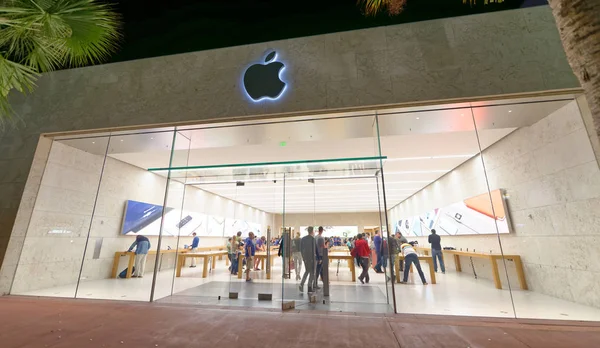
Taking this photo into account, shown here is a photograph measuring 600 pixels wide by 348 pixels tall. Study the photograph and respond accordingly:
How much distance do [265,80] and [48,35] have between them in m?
3.17

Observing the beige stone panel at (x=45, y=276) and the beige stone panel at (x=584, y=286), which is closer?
the beige stone panel at (x=584, y=286)

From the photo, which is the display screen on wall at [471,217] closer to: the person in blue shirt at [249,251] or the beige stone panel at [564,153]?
the beige stone panel at [564,153]

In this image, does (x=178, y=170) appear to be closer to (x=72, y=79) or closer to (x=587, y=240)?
(x=72, y=79)

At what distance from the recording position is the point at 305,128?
16.9 feet

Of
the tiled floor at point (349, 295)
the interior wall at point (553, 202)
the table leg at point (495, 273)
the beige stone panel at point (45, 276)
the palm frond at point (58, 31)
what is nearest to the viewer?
the palm frond at point (58, 31)

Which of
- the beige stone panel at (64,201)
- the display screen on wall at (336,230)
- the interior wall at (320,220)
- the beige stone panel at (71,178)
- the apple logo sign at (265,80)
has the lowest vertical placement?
the display screen on wall at (336,230)

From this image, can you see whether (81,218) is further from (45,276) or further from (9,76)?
(9,76)

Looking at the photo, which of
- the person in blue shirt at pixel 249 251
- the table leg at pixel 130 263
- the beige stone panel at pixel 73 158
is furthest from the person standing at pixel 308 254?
the beige stone panel at pixel 73 158

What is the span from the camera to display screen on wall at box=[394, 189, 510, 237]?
644cm

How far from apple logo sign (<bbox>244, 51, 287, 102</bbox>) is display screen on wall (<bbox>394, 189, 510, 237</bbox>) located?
6.04 metres

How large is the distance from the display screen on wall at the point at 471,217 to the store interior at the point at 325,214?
6cm

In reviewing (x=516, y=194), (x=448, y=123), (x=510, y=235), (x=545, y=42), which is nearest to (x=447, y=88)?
(x=448, y=123)

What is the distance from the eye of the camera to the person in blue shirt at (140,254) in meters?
Answer: 6.93

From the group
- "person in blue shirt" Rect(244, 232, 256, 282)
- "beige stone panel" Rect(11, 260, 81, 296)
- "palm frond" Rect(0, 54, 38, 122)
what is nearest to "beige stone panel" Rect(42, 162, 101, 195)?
"beige stone panel" Rect(11, 260, 81, 296)
